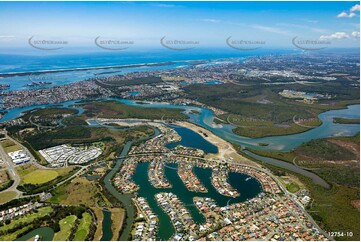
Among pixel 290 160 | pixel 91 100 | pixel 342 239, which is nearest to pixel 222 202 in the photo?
pixel 342 239

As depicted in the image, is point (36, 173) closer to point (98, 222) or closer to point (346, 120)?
point (98, 222)

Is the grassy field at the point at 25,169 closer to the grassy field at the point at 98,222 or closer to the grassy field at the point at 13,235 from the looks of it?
the grassy field at the point at 13,235

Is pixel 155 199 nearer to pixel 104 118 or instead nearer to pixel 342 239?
pixel 342 239

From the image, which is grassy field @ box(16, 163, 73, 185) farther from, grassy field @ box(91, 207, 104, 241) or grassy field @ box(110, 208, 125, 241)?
grassy field @ box(110, 208, 125, 241)

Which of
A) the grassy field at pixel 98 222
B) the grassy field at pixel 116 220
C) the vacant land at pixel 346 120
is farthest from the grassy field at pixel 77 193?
the vacant land at pixel 346 120

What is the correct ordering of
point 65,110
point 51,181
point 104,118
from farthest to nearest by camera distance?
point 65,110
point 104,118
point 51,181

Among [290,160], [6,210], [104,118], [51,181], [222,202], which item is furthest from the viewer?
[104,118]

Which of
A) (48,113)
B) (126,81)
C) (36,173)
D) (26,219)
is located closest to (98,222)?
(26,219)
